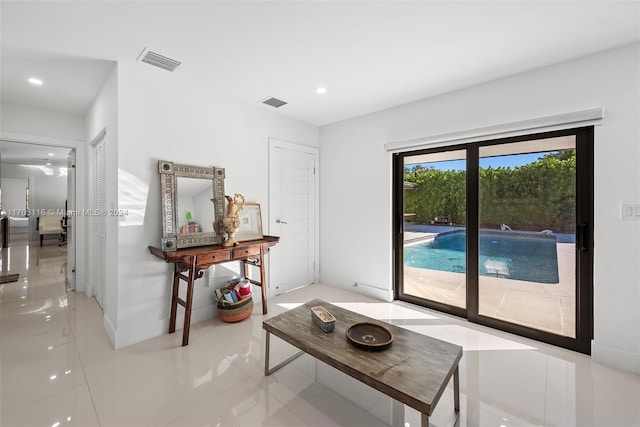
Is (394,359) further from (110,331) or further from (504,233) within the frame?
(110,331)

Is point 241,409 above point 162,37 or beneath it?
beneath

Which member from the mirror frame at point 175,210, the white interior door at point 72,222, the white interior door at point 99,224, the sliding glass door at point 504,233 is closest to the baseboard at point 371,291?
the sliding glass door at point 504,233

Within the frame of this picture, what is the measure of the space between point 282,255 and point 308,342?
218 centimetres

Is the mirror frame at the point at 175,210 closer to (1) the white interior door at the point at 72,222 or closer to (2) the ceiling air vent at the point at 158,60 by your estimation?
(2) the ceiling air vent at the point at 158,60

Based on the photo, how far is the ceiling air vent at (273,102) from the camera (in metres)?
3.09

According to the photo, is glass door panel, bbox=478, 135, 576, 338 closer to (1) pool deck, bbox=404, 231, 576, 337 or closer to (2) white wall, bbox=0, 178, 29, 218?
(1) pool deck, bbox=404, 231, 576, 337

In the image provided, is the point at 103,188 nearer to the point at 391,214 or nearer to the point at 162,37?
the point at 162,37

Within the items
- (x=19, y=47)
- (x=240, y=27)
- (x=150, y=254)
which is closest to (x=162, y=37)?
(x=240, y=27)

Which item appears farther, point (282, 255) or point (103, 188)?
point (282, 255)

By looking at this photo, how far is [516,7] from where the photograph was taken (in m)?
1.66

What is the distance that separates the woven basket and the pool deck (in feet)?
6.89

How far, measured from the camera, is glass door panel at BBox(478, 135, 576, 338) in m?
2.36

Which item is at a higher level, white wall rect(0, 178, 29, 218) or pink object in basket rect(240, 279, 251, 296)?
white wall rect(0, 178, 29, 218)

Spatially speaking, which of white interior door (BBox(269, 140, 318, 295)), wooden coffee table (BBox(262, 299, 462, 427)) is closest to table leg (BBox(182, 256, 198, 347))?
wooden coffee table (BBox(262, 299, 462, 427))
